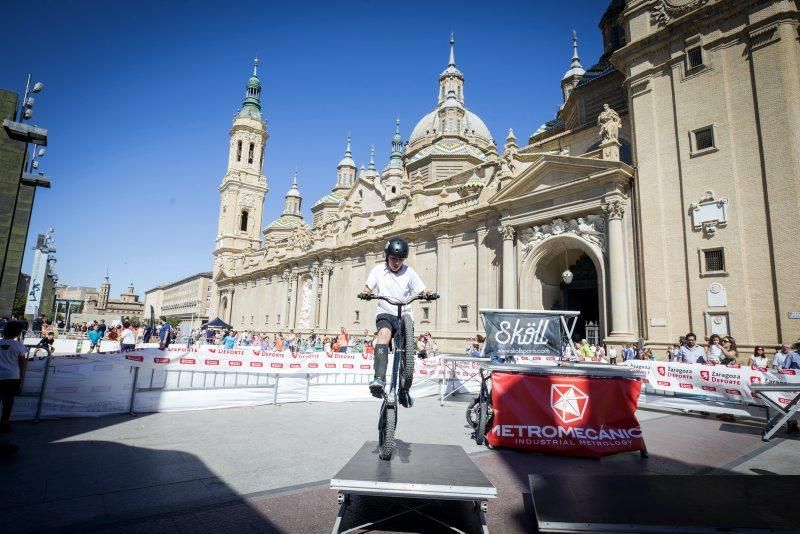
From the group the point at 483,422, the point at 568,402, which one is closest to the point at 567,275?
the point at 568,402

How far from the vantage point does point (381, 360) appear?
4.32 m

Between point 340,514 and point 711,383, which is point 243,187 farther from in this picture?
point 340,514

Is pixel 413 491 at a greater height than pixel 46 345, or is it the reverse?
pixel 46 345

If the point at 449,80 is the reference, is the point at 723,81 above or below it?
below

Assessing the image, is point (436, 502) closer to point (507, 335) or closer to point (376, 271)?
point (376, 271)

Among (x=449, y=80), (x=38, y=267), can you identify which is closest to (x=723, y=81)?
(x=38, y=267)

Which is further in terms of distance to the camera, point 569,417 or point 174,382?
point 174,382

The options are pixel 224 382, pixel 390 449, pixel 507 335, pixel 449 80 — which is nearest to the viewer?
pixel 390 449

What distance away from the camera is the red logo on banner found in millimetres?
6113

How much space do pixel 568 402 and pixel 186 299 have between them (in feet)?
400

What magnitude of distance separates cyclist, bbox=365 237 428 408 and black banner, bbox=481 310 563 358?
147 inches

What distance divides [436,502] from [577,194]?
17.9 m

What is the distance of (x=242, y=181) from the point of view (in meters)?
62.8

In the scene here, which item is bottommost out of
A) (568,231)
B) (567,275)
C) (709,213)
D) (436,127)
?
(567,275)
